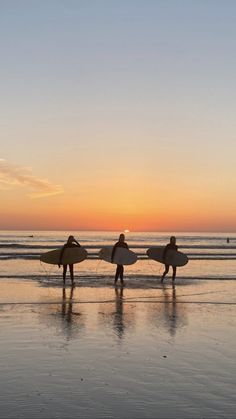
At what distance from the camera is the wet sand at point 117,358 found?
6203 millimetres

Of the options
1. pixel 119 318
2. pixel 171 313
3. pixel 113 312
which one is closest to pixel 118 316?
pixel 119 318

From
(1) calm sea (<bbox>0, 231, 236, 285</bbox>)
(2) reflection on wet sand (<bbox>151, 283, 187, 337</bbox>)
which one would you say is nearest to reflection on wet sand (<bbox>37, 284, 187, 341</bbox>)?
(2) reflection on wet sand (<bbox>151, 283, 187, 337</bbox>)

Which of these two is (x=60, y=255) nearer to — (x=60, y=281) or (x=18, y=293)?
(x=60, y=281)

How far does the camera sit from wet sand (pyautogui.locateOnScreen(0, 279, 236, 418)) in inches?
244

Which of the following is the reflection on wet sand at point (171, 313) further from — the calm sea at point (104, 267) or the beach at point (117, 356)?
the calm sea at point (104, 267)

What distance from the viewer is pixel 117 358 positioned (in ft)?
28.1

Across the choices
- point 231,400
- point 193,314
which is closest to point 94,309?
point 193,314

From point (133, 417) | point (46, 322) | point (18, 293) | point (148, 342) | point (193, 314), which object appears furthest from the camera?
point (18, 293)

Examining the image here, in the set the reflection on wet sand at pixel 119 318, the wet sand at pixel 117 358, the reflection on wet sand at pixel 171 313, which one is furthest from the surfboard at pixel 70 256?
the wet sand at pixel 117 358

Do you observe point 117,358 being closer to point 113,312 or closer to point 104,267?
point 113,312

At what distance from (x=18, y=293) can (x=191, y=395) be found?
11.9m

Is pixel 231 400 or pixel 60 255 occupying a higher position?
pixel 60 255

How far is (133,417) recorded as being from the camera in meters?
5.79

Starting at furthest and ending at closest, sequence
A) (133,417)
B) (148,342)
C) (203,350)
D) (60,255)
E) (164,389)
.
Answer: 1. (60,255)
2. (148,342)
3. (203,350)
4. (164,389)
5. (133,417)
